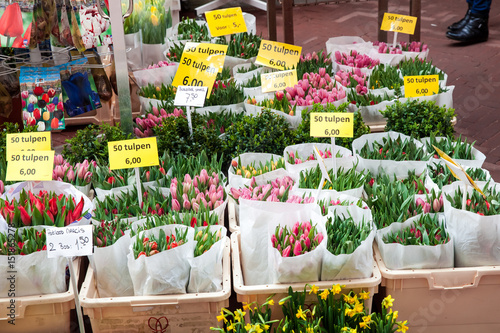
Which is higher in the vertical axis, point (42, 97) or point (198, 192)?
point (42, 97)

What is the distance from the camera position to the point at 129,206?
2205 mm

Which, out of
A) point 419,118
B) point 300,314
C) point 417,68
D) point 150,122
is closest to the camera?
point 300,314

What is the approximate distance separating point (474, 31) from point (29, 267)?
5.29m

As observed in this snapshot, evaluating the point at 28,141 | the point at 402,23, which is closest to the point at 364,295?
the point at 28,141

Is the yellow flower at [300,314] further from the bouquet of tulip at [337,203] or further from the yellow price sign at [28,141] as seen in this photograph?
the yellow price sign at [28,141]

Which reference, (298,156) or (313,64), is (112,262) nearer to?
(298,156)

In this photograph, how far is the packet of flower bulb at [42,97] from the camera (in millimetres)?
2873

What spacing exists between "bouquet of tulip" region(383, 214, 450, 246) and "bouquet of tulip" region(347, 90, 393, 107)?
1.10 m

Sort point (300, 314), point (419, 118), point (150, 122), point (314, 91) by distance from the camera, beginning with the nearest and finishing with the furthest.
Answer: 1. point (300, 314)
2. point (419, 118)
3. point (150, 122)
4. point (314, 91)

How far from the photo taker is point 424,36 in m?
6.25

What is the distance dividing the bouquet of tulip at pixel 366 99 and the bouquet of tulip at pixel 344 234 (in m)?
1.16

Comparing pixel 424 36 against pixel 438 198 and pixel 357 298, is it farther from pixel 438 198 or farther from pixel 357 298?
pixel 357 298

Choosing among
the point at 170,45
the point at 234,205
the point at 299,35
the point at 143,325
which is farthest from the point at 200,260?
the point at 299,35

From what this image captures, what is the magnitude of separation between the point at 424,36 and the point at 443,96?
349 centimetres
